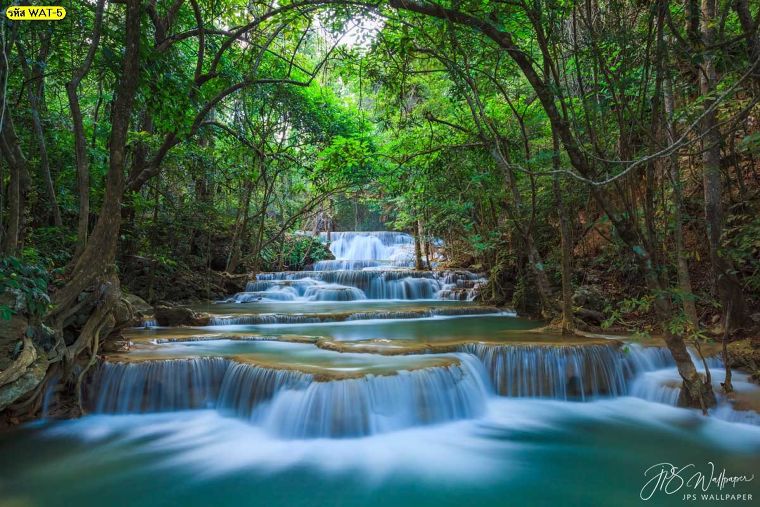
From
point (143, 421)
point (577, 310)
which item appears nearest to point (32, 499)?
point (143, 421)

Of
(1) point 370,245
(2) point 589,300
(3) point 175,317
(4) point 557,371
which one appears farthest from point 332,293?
(1) point 370,245

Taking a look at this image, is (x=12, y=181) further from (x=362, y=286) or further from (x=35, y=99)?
(x=362, y=286)

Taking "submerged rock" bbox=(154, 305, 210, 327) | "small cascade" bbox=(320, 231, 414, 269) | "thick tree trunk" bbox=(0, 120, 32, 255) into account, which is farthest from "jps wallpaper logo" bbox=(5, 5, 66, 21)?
"small cascade" bbox=(320, 231, 414, 269)

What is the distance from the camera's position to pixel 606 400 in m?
6.46

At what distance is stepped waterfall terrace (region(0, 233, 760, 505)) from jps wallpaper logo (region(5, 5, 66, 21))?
4066 mm

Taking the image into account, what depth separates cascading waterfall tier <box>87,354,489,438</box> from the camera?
17.0 ft

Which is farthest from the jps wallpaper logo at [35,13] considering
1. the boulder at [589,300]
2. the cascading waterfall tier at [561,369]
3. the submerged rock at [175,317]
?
the boulder at [589,300]

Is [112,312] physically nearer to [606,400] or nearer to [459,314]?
[606,400]

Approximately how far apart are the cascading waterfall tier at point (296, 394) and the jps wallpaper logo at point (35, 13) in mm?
4079

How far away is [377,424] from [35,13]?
19.7ft

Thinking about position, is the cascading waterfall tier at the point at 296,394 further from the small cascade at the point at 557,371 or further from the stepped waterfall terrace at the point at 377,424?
the small cascade at the point at 557,371

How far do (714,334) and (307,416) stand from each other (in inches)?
249

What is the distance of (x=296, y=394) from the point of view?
534 cm

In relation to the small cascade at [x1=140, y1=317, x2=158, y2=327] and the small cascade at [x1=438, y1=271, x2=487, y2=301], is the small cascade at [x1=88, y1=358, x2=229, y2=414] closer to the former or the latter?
the small cascade at [x1=140, y1=317, x2=158, y2=327]
